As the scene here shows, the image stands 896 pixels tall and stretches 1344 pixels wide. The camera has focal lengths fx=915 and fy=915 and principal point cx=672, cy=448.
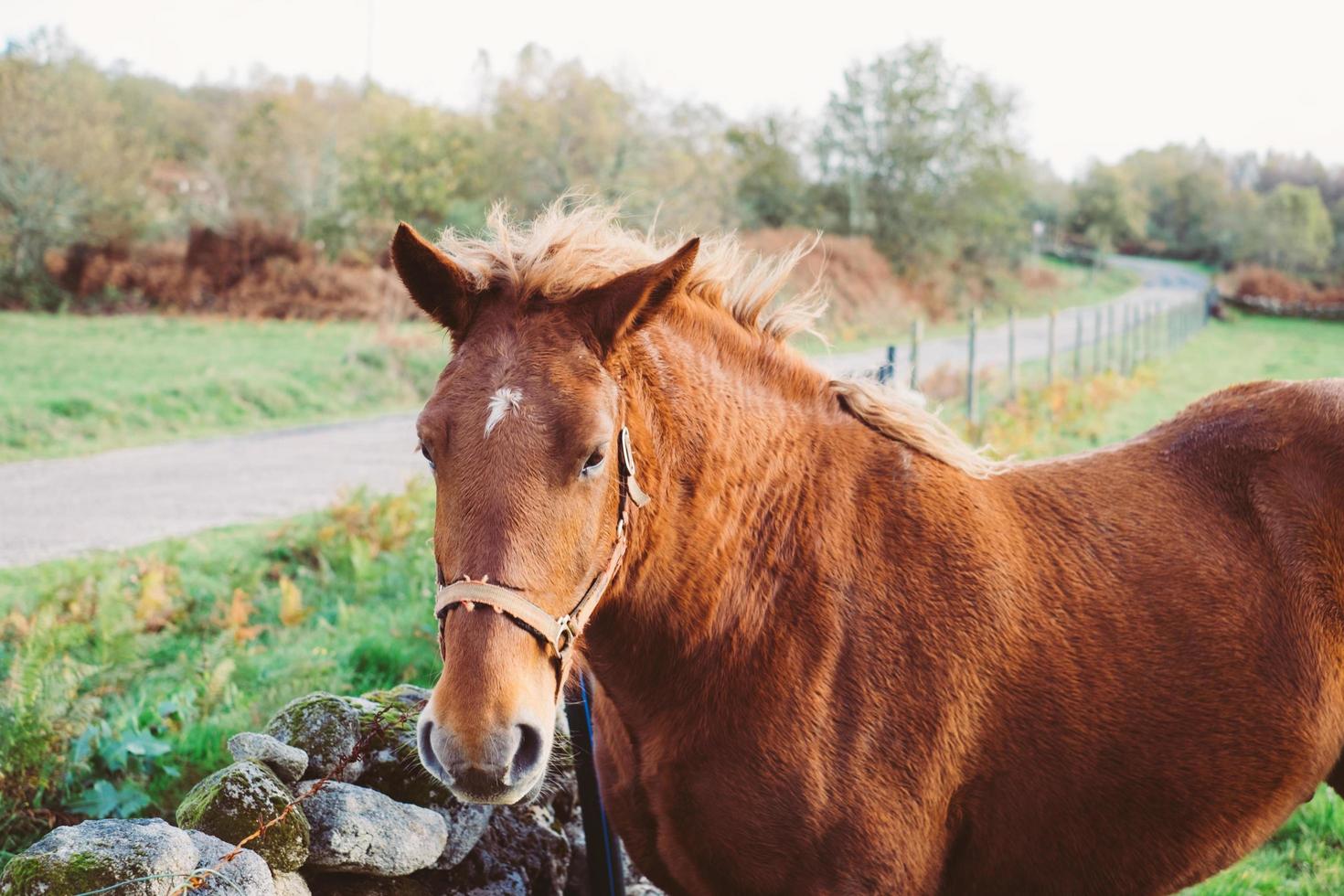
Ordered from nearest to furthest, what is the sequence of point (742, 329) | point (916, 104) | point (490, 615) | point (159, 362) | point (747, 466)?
point (490, 615) < point (747, 466) < point (742, 329) < point (159, 362) < point (916, 104)

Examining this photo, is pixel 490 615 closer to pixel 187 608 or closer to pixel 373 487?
pixel 187 608

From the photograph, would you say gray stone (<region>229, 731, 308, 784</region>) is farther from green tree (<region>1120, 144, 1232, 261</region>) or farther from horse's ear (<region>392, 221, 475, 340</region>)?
green tree (<region>1120, 144, 1232, 261</region>)

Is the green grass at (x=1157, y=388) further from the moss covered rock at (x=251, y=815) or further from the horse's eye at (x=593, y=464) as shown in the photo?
the moss covered rock at (x=251, y=815)

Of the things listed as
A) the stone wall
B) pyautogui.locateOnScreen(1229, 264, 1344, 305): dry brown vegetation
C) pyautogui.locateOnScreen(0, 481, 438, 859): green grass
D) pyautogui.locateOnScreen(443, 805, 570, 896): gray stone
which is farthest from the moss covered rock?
pyautogui.locateOnScreen(1229, 264, 1344, 305): dry brown vegetation

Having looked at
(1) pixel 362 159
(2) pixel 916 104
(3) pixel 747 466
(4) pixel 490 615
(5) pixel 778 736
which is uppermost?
(2) pixel 916 104

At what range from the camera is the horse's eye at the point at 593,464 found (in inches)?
81.1

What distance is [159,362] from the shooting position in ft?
56.5

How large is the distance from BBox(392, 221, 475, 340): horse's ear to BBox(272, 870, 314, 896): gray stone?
1.62m

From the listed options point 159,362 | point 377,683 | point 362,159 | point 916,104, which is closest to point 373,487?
point 377,683

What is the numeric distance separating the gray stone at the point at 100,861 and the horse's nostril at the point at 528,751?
3.54ft

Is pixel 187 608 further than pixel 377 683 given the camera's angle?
Yes

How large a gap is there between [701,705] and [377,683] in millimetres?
3276

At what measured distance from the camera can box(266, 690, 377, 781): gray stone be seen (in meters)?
3.09

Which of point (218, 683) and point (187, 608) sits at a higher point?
point (218, 683)
